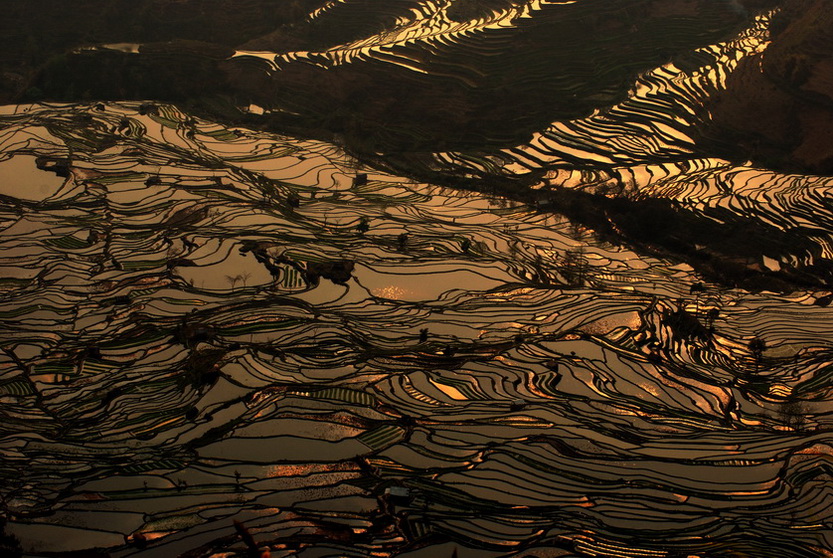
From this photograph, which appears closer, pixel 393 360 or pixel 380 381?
pixel 380 381

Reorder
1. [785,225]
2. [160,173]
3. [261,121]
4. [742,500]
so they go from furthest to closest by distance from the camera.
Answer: [261,121] < [160,173] < [785,225] < [742,500]

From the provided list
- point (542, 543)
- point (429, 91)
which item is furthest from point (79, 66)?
point (542, 543)

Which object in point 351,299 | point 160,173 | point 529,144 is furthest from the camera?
point 529,144

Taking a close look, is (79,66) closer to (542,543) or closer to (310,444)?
(310,444)
